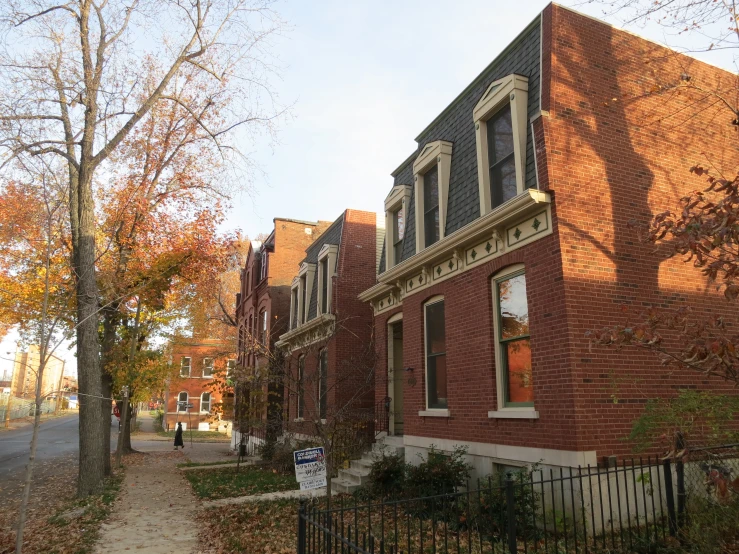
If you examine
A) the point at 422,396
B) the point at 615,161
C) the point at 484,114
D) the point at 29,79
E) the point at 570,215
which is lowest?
the point at 422,396

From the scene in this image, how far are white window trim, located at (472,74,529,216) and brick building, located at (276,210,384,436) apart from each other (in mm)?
7638

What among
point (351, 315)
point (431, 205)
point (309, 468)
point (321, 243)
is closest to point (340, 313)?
point (351, 315)

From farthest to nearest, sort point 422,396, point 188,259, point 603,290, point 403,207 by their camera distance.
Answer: point 188,259 < point 403,207 < point 422,396 < point 603,290

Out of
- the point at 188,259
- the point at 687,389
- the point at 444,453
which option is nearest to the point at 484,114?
the point at 687,389

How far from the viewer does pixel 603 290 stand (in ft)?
28.1

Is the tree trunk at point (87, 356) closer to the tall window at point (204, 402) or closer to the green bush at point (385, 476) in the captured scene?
the green bush at point (385, 476)

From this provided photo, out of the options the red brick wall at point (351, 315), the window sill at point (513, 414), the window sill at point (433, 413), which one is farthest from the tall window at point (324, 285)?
the window sill at point (513, 414)

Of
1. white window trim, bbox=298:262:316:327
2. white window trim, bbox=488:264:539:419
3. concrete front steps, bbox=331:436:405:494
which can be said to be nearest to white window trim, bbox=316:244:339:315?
white window trim, bbox=298:262:316:327

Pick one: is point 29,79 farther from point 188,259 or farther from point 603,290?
point 603,290

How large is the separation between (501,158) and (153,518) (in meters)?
9.77

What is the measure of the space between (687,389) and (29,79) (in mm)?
14939

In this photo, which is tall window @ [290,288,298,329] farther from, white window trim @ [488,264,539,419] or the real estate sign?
the real estate sign

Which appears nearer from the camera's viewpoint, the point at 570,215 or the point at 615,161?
the point at 570,215

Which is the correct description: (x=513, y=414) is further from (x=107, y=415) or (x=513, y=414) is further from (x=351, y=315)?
(x=107, y=415)
